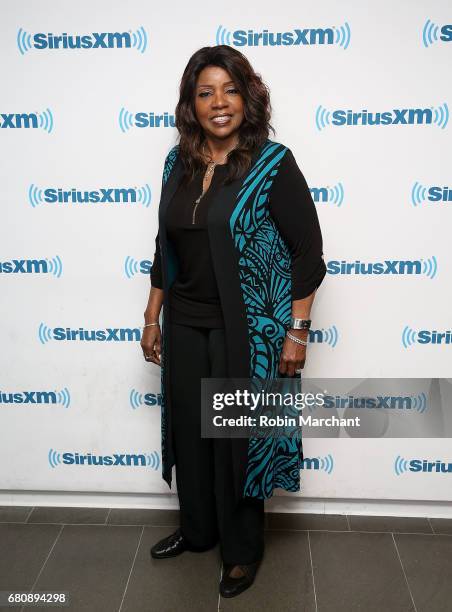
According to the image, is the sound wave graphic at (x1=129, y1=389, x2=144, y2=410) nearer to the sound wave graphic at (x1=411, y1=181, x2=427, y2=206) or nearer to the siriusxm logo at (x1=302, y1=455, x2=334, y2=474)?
the siriusxm logo at (x1=302, y1=455, x2=334, y2=474)

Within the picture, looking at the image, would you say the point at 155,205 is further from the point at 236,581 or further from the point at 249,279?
Answer: the point at 236,581

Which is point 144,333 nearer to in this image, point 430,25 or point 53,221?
point 53,221

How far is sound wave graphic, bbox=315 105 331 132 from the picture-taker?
210cm

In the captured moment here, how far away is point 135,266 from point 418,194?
42.2 inches

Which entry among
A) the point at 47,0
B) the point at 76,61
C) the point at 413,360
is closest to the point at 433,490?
the point at 413,360

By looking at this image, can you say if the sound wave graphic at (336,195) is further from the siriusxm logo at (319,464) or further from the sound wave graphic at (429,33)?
the siriusxm logo at (319,464)

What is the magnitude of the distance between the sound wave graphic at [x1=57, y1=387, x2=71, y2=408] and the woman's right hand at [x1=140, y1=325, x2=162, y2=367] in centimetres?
50

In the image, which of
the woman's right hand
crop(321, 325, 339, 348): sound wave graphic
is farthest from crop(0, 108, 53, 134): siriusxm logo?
crop(321, 325, 339, 348): sound wave graphic

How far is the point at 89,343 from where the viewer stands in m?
2.41

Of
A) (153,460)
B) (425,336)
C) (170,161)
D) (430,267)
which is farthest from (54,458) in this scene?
(430,267)

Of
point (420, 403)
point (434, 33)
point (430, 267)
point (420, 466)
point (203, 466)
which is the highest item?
point (434, 33)

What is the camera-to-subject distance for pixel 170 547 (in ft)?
7.48

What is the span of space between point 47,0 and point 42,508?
2.00 m

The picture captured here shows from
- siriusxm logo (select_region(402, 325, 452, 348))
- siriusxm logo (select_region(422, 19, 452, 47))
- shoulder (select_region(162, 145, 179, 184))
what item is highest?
siriusxm logo (select_region(422, 19, 452, 47))
